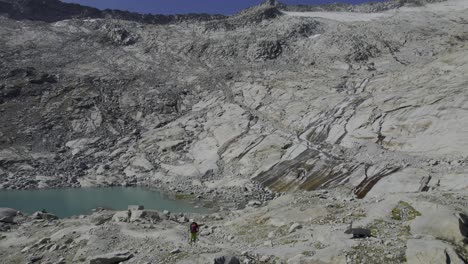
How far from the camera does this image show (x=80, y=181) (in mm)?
57469

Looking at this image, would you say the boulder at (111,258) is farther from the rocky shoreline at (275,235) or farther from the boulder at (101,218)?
the boulder at (101,218)

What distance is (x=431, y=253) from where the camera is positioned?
15.8 meters

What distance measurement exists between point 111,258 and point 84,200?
3026 centimetres

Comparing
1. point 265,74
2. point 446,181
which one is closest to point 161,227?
point 446,181

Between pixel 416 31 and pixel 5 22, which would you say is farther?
pixel 5 22

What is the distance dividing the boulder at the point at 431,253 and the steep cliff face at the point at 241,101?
46.2 feet

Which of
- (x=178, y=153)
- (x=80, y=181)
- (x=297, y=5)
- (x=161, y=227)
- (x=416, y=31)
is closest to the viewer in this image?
(x=161, y=227)

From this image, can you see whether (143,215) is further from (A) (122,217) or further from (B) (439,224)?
(B) (439,224)

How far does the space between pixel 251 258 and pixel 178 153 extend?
44136 millimetres

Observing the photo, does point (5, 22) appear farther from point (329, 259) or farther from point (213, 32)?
point (329, 259)

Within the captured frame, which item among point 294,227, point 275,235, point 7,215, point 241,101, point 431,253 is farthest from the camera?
point 241,101

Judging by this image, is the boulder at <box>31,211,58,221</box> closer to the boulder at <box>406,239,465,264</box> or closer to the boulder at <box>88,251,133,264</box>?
the boulder at <box>88,251,133,264</box>

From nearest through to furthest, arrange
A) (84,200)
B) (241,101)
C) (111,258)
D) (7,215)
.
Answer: (111,258)
(7,215)
(84,200)
(241,101)

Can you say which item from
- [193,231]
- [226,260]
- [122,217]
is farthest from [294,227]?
[122,217]
